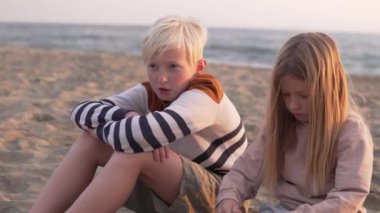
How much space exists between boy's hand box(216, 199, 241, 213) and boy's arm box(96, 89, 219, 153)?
30 centimetres

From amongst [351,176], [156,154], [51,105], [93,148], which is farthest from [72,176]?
[51,105]

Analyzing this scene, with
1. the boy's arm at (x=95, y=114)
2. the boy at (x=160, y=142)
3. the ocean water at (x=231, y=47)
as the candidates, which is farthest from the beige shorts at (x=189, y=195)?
the ocean water at (x=231, y=47)

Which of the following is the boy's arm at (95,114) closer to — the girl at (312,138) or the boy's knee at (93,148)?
the boy's knee at (93,148)

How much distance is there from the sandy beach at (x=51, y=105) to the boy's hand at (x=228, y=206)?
0.72 m

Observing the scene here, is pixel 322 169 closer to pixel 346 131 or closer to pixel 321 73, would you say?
pixel 346 131

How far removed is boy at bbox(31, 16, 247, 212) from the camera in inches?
80.7

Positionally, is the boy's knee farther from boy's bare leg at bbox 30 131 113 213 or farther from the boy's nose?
the boy's nose

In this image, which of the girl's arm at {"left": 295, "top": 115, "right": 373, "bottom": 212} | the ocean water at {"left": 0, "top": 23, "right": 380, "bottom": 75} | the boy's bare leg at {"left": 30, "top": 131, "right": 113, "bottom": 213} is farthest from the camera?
the ocean water at {"left": 0, "top": 23, "right": 380, "bottom": 75}

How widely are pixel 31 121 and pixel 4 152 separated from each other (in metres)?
0.94

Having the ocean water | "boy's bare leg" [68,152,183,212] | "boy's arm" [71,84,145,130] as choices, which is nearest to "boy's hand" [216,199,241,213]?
"boy's bare leg" [68,152,183,212]

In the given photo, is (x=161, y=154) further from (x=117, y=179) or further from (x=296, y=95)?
(x=296, y=95)

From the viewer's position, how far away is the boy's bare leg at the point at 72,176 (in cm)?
225

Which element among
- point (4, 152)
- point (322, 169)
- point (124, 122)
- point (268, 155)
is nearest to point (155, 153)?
point (124, 122)

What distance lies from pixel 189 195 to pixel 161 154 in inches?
8.2
